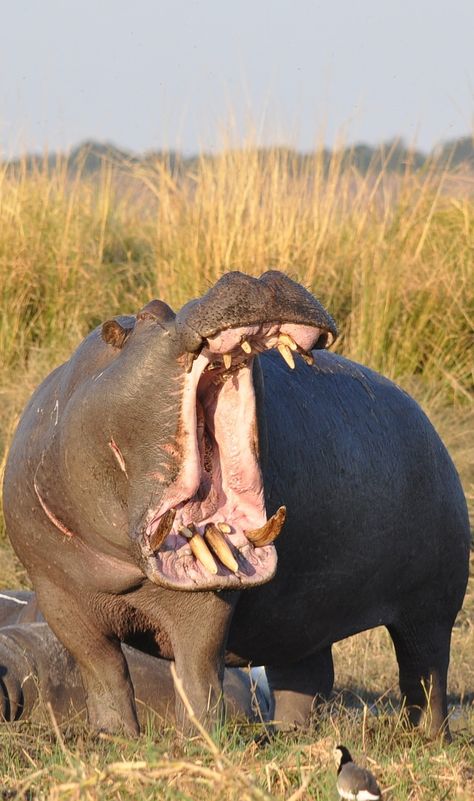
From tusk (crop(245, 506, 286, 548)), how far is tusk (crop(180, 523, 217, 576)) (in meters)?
0.11

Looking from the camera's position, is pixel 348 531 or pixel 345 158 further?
pixel 345 158

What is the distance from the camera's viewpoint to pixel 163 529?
3432 millimetres

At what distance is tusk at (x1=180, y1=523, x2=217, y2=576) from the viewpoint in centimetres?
346

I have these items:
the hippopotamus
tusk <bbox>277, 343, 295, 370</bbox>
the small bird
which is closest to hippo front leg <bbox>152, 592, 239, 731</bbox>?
the hippopotamus

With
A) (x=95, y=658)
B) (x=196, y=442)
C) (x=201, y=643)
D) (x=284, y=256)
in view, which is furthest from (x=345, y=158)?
(x=196, y=442)

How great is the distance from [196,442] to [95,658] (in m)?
0.81

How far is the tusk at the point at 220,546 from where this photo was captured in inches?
137

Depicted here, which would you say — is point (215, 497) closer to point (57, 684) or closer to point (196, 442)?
point (196, 442)

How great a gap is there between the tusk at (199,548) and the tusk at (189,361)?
0.38 m

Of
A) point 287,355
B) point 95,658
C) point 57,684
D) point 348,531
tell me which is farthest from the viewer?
point 57,684

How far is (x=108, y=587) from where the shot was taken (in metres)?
3.81

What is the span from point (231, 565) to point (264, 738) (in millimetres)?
598

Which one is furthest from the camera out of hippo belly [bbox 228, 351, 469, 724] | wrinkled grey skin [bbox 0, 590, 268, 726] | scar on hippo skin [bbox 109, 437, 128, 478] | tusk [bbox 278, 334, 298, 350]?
wrinkled grey skin [bbox 0, 590, 268, 726]

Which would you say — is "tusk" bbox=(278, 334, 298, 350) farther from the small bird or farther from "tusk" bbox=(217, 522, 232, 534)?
the small bird
